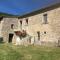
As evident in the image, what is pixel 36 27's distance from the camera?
29.6 meters

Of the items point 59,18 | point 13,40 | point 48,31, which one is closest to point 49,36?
point 48,31

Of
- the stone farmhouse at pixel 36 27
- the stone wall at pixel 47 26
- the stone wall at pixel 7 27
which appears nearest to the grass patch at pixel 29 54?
the stone farmhouse at pixel 36 27

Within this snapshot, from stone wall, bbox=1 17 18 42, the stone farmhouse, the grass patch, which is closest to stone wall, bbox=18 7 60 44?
the stone farmhouse

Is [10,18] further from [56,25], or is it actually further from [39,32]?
[56,25]

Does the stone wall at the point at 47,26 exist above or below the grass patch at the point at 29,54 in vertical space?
above

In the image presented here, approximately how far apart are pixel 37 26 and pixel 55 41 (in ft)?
19.3

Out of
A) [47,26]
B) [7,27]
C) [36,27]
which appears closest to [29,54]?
[47,26]

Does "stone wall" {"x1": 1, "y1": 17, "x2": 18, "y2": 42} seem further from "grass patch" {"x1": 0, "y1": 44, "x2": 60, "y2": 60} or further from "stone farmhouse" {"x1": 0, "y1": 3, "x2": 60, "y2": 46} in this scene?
"grass patch" {"x1": 0, "y1": 44, "x2": 60, "y2": 60}

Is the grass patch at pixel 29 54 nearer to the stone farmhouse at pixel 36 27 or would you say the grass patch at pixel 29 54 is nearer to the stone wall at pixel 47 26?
the stone farmhouse at pixel 36 27

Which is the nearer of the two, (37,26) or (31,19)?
(37,26)

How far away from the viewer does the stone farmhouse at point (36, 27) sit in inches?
974

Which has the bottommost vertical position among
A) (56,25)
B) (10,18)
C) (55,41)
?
(55,41)

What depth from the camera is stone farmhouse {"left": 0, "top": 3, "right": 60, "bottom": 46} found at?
24.8 metres

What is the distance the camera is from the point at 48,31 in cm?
2623
